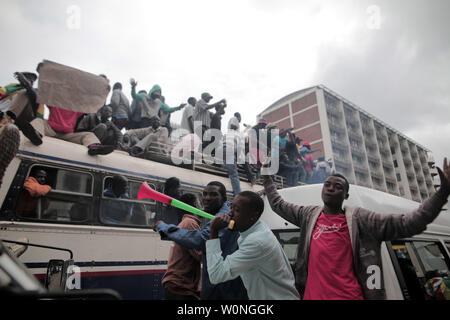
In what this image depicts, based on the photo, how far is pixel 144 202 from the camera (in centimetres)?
452

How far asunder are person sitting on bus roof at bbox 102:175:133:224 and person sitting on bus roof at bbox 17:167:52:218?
78cm

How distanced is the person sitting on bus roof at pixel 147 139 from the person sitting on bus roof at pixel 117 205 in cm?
96

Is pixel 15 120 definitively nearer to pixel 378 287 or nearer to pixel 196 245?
pixel 196 245

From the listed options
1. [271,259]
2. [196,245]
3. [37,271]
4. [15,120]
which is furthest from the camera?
[15,120]

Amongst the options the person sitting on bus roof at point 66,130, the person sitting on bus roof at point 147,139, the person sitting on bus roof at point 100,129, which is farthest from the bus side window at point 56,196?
the person sitting on bus roof at point 147,139

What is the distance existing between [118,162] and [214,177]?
2212 millimetres

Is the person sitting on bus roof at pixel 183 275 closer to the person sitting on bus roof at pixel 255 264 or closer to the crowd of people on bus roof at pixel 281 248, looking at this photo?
the crowd of people on bus roof at pixel 281 248

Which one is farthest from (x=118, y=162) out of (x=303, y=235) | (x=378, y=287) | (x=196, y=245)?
(x=378, y=287)

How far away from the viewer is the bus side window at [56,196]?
3.43 metres

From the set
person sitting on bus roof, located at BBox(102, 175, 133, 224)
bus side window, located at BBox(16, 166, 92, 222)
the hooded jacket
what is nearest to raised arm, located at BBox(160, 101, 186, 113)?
the hooded jacket

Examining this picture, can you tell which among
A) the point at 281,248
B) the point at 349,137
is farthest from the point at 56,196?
the point at 349,137

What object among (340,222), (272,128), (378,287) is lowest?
(378,287)

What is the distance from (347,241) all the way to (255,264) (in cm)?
77

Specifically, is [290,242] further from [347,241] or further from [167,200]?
[167,200]
